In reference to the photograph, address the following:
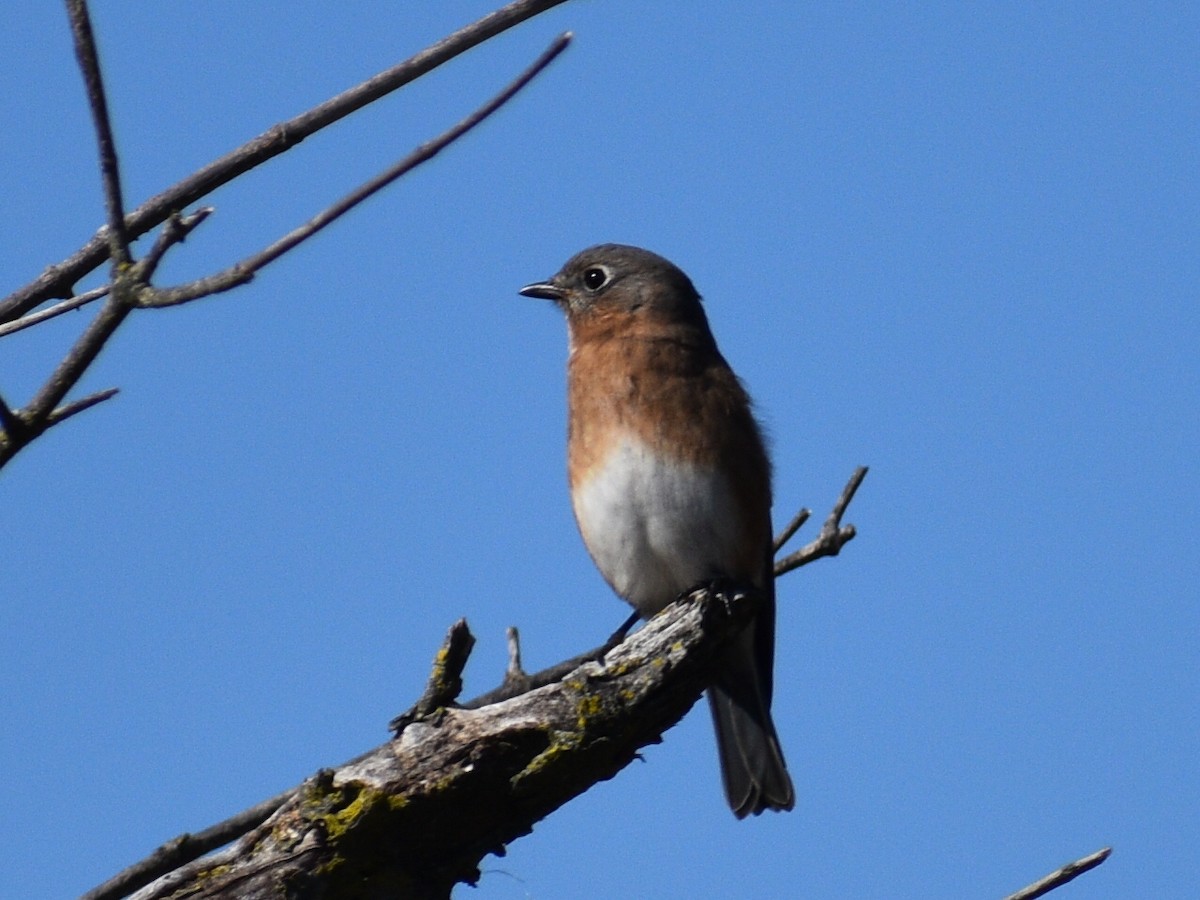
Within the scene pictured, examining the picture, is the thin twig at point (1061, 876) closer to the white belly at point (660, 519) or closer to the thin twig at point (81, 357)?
the thin twig at point (81, 357)

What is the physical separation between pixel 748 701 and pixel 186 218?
5.28m

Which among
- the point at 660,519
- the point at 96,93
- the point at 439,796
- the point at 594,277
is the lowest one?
the point at 439,796

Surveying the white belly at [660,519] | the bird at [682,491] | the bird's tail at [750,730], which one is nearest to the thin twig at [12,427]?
the bird at [682,491]

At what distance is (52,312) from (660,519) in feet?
14.0

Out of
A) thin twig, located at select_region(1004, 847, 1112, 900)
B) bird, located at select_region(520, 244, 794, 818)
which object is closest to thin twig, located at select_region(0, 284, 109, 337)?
thin twig, located at select_region(1004, 847, 1112, 900)

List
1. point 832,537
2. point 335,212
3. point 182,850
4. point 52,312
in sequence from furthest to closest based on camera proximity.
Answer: point 832,537, point 182,850, point 52,312, point 335,212

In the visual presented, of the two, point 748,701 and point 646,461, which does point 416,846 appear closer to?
point 646,461

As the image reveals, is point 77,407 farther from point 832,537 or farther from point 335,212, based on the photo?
point 832,537

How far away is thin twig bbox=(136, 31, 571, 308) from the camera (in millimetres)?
2619

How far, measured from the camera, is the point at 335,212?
2.62 meters

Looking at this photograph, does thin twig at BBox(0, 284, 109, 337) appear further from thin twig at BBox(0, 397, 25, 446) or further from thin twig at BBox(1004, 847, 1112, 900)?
thin twig at BBox(1004, 847, 1112, 900)

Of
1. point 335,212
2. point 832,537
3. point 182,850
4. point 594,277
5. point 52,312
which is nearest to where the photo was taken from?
point 335,212

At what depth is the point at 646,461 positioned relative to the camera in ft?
23.8

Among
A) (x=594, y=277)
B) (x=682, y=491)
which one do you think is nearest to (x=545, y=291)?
(x=594, y=277)
